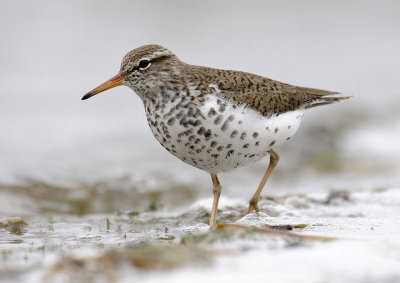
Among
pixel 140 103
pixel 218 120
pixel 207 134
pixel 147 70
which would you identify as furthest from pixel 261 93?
pixel 140 103

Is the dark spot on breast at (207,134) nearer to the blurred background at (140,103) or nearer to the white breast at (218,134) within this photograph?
the white breast at (218,134)

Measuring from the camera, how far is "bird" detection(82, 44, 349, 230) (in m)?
5.98

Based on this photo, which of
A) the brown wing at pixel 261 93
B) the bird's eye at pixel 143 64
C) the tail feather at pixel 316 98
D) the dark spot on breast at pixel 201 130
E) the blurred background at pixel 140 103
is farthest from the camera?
the blurred background at pixel 140 103

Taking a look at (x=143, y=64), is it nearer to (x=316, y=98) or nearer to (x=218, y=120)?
(x=218, y=120)

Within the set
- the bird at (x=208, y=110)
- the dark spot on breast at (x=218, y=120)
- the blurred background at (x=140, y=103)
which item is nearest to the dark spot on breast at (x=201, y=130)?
the bird at (x=208, y=110)

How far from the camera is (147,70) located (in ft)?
21.6

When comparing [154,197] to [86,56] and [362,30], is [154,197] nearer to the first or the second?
[86,56]

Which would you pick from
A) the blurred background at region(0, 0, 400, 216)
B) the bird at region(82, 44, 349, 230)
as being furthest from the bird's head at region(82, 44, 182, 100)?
the blurred background at region(0, 0, 400, 216)

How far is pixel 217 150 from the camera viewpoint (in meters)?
→ 6.07

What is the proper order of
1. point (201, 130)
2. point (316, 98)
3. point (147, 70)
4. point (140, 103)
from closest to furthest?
point (201, 130) → point (147, 70) → point (316, 98) → point (140, 103)

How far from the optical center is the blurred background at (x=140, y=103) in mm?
10445

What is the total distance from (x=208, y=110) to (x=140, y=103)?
11.0 m

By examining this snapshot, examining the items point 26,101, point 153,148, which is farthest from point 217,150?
point 26,101

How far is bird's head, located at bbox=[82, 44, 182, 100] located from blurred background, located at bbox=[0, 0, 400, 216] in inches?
125
